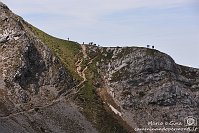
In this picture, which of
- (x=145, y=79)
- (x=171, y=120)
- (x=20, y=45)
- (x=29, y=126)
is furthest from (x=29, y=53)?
(x=171, y=120)

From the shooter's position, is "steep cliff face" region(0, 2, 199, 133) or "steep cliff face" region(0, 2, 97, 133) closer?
"steep cliff face" region(0, 2, 97, 133)

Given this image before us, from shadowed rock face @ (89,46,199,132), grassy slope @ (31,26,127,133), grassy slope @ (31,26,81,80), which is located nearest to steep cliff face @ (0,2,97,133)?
grassy slope @ (31,26,127,133)

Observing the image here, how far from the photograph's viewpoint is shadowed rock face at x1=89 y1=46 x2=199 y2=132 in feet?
513

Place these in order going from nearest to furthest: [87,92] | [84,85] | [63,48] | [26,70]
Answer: [26,70] < [87,92] < [84,85] < [63,48]

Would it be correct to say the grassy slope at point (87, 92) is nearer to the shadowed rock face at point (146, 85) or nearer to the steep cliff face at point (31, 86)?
the steep cliff face at point (31, 86)

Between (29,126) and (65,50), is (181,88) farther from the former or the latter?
(29,126)

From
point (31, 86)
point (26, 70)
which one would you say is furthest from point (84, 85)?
point (26, 70)

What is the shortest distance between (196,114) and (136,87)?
2457cm

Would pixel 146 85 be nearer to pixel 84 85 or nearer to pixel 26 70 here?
pixel 84 85

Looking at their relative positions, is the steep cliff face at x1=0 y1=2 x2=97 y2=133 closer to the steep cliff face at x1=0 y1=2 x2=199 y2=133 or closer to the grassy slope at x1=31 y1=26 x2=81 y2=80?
the steep cliff face at x1=0 y1=2 x2=199 y2=133

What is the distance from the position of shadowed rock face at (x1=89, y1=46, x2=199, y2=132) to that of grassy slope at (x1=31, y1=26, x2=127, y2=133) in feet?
17.1

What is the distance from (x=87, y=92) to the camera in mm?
156000

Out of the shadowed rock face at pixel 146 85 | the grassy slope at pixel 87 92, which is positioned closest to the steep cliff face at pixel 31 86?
the grassy slope at pixel 87 92

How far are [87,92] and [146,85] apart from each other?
23985 millimetres
